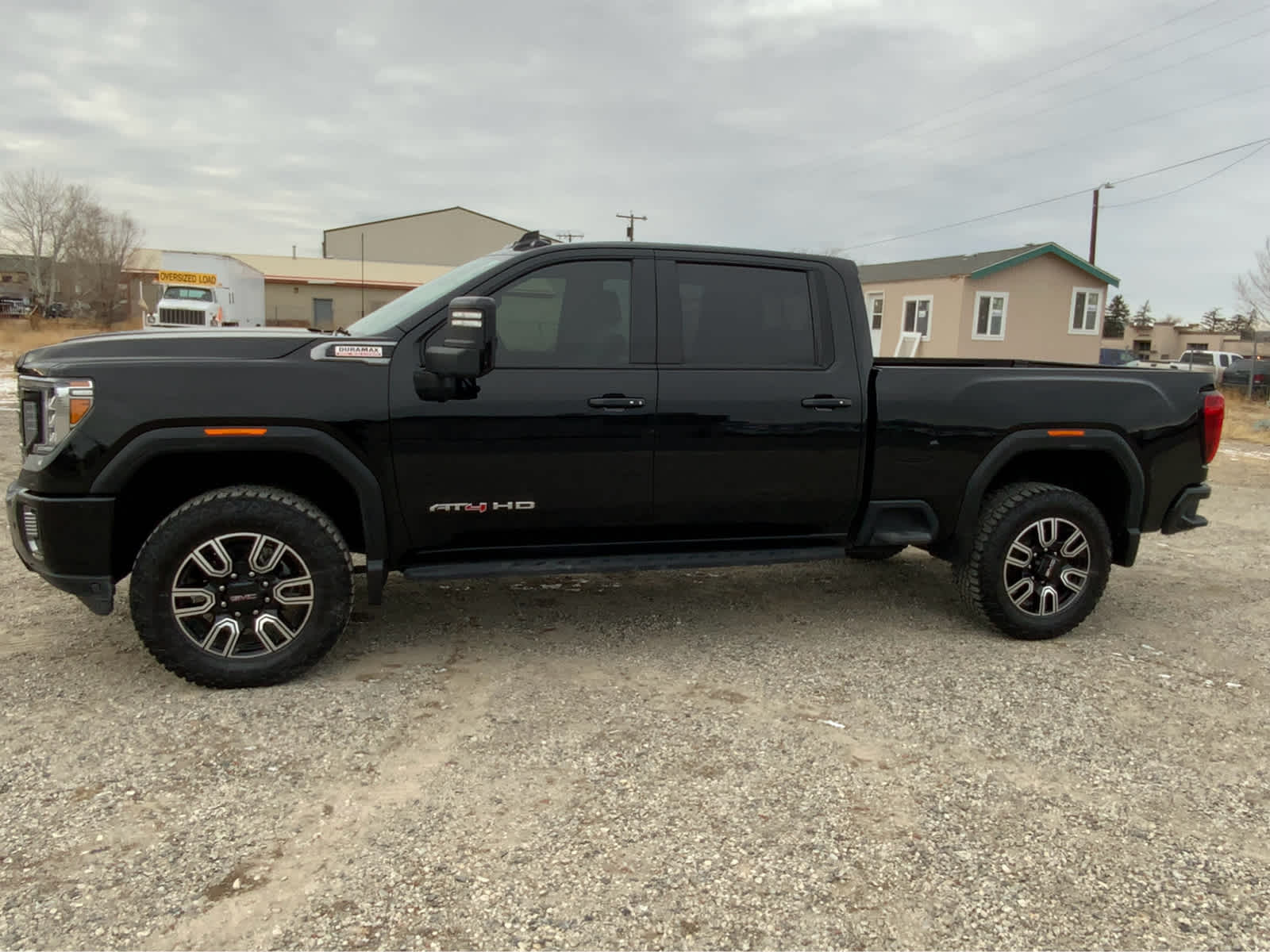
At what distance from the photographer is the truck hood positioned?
3.58m

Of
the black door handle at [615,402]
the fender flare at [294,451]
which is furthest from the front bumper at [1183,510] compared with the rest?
the fender flare at [294,451]

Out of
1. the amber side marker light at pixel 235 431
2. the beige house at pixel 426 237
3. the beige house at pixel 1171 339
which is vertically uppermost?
the beige house at pixel 426 237

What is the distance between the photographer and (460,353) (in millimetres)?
3674

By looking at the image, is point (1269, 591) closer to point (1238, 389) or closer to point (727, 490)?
point (727, 490)

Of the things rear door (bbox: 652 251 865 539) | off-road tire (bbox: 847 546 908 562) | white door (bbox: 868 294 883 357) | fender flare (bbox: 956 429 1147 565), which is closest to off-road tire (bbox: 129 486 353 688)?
rear door (bbox: 652 251 865 539)

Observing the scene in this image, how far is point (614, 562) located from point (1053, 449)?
7.89 ft

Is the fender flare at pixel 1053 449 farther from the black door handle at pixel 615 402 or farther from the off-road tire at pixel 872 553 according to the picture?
the black door handle at pixel 615 402

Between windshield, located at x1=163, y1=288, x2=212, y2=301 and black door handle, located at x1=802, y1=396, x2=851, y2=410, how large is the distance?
2871 cm

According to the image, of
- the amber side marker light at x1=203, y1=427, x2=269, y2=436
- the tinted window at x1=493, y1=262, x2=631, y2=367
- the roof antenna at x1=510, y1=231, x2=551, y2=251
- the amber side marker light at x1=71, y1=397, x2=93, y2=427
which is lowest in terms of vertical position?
the amber side marker light at x1=203, y1=427, x2=269, y2=436

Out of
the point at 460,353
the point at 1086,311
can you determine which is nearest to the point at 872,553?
the point at 460,353

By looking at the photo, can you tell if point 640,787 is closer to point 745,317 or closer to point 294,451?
point 294,451

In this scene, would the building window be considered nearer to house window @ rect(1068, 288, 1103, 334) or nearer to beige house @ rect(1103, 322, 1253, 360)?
house window @ rect(1068, 288, 1103, 334)

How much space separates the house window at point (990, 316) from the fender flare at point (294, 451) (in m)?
26.4

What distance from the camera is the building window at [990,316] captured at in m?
27.4
